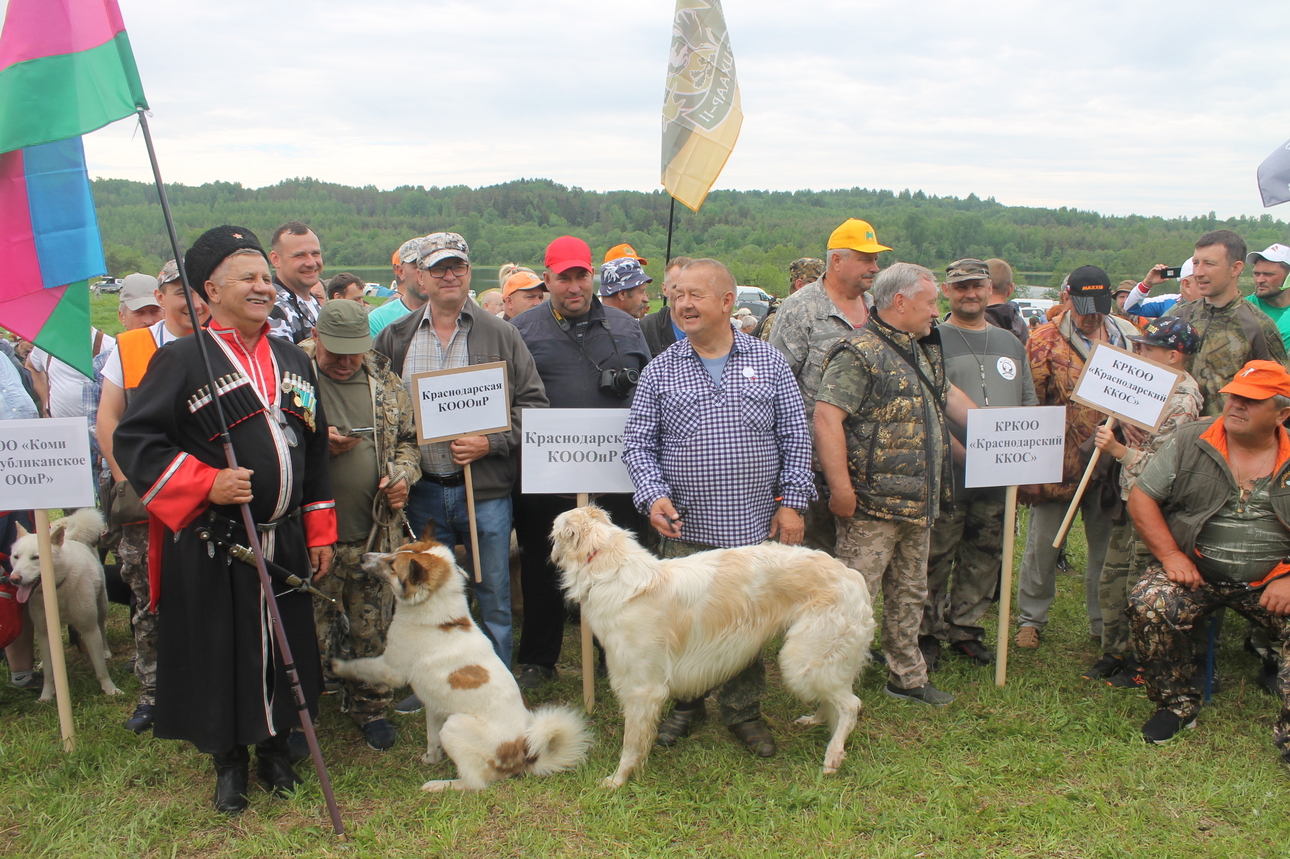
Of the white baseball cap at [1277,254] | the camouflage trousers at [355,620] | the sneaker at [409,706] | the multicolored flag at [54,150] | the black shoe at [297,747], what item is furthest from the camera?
the white baseball cap at [1277,254]

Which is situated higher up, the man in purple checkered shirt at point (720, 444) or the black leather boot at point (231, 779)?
the man in purple checkered shirt at point (720, 444)

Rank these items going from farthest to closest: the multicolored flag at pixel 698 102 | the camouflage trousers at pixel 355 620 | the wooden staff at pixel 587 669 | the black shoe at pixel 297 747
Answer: the multicolored flag at pixel 698 102
the wooden staff at pixel 587 669
the camouflage trousers at pixel 355 620
the black shoe at pixel 297 747

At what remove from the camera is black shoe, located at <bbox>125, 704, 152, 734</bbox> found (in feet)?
14.7

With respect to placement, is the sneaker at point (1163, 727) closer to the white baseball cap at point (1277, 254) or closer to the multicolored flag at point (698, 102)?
the multicolored flag at point (698, 102)

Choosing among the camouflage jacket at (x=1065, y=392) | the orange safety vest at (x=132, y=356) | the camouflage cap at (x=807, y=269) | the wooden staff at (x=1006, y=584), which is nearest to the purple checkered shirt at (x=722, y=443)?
Answer: the wooden staff at (x=1006, y=584)

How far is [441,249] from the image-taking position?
452 centimetres

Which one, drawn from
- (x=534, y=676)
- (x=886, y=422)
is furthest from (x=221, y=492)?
(x=886, y=422)

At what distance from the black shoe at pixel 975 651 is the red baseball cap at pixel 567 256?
3633mm

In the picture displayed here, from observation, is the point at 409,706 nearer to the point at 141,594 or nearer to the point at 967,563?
the point at 141,594

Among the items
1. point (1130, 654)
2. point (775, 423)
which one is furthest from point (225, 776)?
point (1130, 654)

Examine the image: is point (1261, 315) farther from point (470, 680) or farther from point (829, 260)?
point (470, 680)

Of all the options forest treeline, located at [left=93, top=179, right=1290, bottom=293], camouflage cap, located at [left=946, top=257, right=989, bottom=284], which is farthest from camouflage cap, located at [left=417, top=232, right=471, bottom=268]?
forest treeline, located at [left=93, top=179, right=1290, bottom=293]

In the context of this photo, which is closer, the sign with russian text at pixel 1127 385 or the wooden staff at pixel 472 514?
the wooden staff at pixel 472 514

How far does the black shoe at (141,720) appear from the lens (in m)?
4.48
